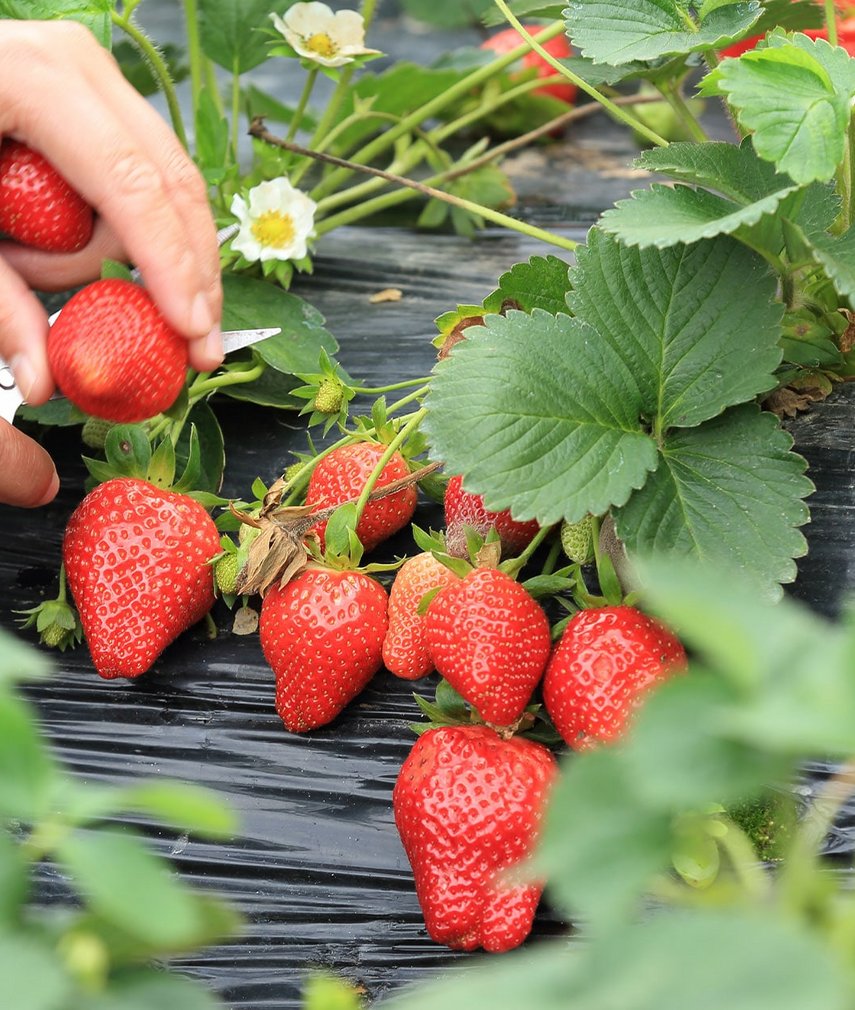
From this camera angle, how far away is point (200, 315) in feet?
2.51

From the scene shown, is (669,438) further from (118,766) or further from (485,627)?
(118,766)

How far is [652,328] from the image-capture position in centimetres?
72

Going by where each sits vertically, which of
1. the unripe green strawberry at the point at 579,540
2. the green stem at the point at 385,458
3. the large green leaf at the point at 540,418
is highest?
the large green leaf at the point at 540,418

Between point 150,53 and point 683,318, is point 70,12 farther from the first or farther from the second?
point 683,318

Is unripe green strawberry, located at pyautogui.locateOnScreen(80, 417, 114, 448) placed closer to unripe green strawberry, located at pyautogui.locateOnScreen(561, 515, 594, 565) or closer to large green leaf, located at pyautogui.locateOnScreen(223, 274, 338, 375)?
large green leaf, located at pyautogui.locateOnScreen(223, 274, 338, 375)

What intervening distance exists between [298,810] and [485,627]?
19cm

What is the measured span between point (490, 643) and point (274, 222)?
21.9 inches

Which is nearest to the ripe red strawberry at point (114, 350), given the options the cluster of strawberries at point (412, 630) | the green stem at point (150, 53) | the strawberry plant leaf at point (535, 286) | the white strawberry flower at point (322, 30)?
the cluster of strawberries at point (412, 630)

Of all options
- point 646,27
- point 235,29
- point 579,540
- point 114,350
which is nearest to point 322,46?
point 235,29

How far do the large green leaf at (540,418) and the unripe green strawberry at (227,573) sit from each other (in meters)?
0.19

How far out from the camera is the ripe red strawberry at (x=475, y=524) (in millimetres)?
748

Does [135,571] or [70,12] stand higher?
[70,12]

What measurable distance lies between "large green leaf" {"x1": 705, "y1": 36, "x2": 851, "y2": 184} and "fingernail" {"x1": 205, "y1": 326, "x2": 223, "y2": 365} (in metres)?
0.37

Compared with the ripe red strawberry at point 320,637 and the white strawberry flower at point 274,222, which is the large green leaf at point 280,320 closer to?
the white strawberry flower at point 274,222
